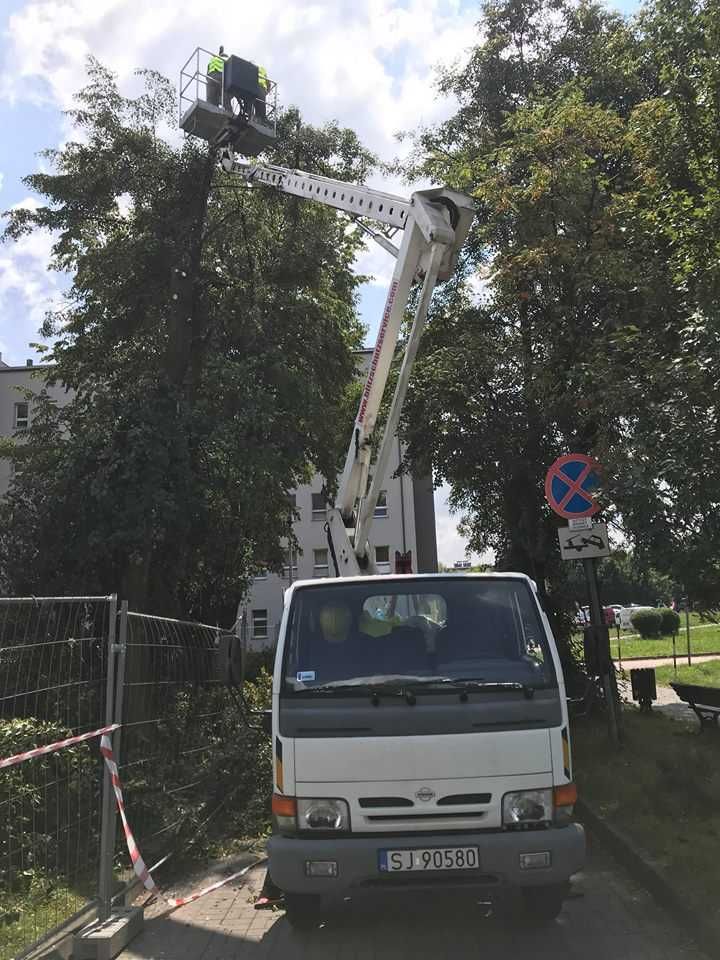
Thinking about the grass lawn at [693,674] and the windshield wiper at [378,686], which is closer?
the windshield wiper at [378,686]

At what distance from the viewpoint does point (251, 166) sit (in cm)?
1324

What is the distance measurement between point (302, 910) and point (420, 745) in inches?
53.2

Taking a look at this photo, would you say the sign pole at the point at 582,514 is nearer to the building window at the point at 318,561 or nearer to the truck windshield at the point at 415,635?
the truck windshield at the point at 415,635

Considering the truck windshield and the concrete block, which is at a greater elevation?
the truck windshield

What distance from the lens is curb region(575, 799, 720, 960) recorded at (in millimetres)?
4422

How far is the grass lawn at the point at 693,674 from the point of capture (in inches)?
701

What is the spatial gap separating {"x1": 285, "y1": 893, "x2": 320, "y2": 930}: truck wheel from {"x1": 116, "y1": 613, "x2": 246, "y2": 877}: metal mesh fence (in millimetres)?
1471

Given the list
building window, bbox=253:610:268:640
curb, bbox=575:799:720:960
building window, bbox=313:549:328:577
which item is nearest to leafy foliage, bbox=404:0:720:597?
curb, bbox=575:799:720:960

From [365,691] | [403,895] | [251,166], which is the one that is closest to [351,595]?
[365,691]

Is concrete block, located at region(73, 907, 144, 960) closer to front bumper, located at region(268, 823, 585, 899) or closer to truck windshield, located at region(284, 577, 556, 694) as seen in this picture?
front bumper, located at region(268, 823, 585, 899)

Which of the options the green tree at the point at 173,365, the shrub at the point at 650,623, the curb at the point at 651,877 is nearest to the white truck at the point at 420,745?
the curb at the point at 651,877

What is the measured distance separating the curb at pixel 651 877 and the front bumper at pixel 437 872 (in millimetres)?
824

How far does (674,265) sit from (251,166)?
7.92 metres

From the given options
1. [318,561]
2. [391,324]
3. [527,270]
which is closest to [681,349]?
[391,324]
